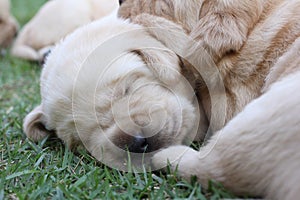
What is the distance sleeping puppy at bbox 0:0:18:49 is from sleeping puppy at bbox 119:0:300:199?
4.26 metres

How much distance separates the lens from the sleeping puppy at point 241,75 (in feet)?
7.27

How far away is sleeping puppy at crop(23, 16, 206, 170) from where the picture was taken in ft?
8.98

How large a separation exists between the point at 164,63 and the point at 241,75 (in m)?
0.42

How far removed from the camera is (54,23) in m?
6.02

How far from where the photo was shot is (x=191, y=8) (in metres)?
2.96

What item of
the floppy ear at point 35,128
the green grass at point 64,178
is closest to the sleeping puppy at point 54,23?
the green grass at point 64,178

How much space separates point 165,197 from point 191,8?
3.63 feet

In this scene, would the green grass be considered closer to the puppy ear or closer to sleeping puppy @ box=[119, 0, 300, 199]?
sleeping puppy @ box=[119, 0, 300, 199]

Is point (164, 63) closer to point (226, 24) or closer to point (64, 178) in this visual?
point (226, 24)

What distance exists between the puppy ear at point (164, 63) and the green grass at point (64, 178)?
1.81ft

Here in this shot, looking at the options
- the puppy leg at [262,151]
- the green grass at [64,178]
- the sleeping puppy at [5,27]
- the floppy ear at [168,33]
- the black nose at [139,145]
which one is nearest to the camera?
the puppy leg at [262,151]

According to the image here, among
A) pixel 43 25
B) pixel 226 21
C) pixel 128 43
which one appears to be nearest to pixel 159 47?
pixel 128 43

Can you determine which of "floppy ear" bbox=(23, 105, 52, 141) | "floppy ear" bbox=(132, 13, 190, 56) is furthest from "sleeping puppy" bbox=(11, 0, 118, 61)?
"floppy ear" bbox=(132, 13, 190, 56)

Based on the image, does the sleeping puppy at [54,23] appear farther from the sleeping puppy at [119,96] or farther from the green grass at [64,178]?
the sleeping puppy at [119,96]
